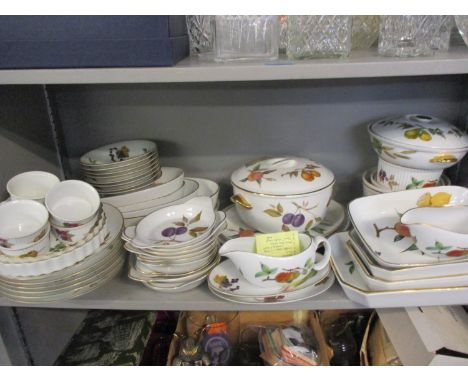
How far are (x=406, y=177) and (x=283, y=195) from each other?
0.31 metres

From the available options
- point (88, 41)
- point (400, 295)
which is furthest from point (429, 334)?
point (88, 41)

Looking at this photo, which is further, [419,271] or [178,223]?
[178,223]

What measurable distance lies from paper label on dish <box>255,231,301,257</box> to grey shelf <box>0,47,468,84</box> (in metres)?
0.32

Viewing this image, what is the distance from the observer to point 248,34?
28.8 inches

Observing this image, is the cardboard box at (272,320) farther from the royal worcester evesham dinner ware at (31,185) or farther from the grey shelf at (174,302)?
the royal worcester evesham dinner ware at (31,185)

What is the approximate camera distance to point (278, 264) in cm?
74

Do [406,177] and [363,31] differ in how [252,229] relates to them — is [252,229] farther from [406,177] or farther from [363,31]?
[363,31]

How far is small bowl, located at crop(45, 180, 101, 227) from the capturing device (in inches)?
30.4

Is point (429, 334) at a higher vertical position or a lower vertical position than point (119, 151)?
lower

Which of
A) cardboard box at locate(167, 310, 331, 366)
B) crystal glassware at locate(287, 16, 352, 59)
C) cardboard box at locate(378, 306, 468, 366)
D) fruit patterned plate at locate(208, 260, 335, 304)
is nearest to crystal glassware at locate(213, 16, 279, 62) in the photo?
crystal glassware at locate(287, 16, 352, 59)

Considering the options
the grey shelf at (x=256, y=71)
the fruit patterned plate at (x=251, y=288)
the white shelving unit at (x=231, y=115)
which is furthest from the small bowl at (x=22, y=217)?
the fruit patterned plate at (x=251, y=288)
